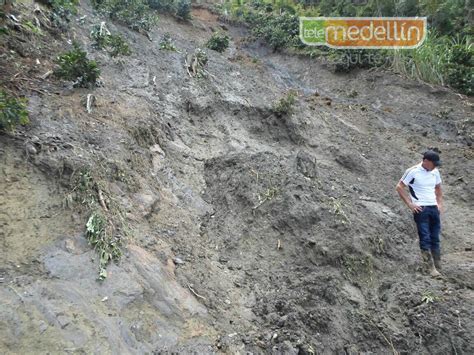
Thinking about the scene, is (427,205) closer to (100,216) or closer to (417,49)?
(100,216)

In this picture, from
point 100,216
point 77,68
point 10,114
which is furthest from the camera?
point 77,68

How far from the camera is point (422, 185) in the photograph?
496cm

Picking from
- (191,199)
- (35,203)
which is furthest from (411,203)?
(35,203)

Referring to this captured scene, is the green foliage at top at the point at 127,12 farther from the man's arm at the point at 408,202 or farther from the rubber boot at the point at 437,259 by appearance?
the rubber boot at the point at 437,259

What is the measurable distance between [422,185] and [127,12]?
28.2ft

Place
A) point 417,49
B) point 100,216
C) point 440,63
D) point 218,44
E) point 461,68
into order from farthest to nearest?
point 218,44 < point 417,49 < point 440,63 < point 461,68 < point 100,216

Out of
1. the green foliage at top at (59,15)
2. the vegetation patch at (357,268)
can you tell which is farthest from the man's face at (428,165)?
the green foliage at top at (59,15)

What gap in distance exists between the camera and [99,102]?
5.87 meters

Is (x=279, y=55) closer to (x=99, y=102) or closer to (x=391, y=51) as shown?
(x=391, y=51)

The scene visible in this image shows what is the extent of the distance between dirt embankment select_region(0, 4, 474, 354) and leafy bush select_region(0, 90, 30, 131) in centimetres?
17

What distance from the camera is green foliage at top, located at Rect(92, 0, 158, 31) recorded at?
10383 mm

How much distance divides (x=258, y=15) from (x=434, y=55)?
31.6 ft

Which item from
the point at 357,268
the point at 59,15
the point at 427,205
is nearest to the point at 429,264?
the point at 427,205

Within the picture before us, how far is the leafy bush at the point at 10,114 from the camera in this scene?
13.2 feet
